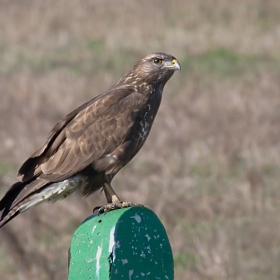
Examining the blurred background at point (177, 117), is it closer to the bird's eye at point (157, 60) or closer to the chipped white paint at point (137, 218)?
the bird's eye at point (157, 60)

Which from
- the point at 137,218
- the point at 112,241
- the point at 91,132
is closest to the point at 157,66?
the point at 91,132

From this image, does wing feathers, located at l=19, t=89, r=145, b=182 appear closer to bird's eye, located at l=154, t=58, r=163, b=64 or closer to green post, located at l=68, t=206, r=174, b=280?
bird's eye, located at l=154, t=58, r=163, b=64

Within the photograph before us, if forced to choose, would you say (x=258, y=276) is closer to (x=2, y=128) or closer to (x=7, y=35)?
(x=2, y=128)

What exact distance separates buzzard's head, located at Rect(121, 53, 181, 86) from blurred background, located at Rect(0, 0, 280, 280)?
2.17m

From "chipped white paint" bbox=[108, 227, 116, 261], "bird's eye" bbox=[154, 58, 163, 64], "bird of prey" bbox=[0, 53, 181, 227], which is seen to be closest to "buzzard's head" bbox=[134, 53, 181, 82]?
"bird's eye" bbox=[154, 58, 163, 64]

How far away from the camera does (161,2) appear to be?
21.0 meters

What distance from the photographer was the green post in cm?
283

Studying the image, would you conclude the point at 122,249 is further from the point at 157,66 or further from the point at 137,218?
the point at 157,66

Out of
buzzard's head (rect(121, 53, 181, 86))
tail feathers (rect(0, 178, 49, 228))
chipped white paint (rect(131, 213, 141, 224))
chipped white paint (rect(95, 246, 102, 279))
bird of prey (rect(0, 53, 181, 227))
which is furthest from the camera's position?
buzzard's head (rect(121, 53, 181, 86))

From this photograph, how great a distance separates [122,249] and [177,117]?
27.3 ft

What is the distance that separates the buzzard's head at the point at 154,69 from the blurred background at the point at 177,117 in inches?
85.3

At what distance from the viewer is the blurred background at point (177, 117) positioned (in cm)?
718

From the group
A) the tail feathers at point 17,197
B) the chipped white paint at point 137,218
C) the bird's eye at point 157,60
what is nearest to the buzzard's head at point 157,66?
the bird's eye at point 157,60

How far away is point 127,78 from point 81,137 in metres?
0.66
